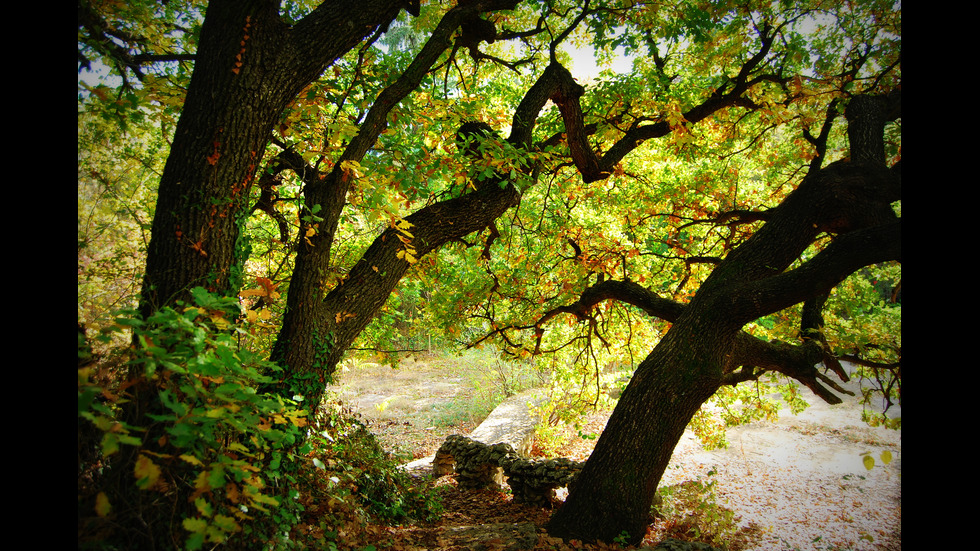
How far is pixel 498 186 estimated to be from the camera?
4.02m

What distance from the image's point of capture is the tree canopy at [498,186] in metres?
2.32

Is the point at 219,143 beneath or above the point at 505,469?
above

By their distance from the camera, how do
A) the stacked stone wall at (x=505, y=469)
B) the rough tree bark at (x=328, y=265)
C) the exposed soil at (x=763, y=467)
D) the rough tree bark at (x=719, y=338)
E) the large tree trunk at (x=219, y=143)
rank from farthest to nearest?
the exposed soil at (x=763, y=467), the stacked stone wall at (x=505, y=469), the rough tree bark at (x=719, y=338), the rough tree bark at (x=328, y=265), the large tree trunk at (x=219, y=143)

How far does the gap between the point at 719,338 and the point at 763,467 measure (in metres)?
7.99

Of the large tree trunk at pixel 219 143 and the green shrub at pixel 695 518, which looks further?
the green shrub at pixel 695 518

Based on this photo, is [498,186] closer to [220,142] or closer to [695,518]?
[220,142]

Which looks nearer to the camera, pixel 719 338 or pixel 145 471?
pixel 145 471

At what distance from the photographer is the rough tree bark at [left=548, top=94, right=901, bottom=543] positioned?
11.9ft

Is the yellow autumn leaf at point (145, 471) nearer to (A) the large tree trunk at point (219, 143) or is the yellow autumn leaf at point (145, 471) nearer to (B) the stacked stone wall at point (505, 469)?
(A) the large tree trunk at point (219, 143)

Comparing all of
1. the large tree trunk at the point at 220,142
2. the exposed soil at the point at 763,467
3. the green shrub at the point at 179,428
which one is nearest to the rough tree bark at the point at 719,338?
the exposed soil at the point at 763,467

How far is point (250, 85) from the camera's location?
2.33m

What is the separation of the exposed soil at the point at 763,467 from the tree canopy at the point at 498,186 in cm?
175

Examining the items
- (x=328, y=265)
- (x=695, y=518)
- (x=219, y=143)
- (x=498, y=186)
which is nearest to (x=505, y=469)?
(x=695, y=518)

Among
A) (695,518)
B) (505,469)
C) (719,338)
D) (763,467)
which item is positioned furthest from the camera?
(763,467)
